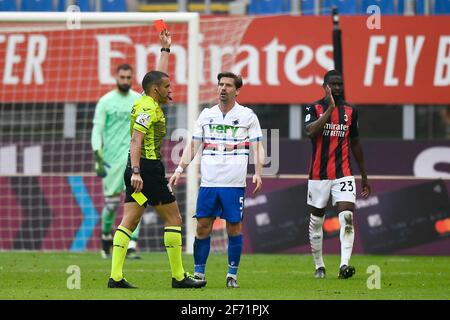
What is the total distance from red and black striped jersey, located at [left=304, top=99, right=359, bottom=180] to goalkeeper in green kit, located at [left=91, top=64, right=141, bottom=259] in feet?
10.8

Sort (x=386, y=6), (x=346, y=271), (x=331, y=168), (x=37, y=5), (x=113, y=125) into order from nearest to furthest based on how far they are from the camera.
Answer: (x=346, y=271) < (x=331, y=168) < (x=113, y=125) < (x=386, y=6) < (x=37, y=5)

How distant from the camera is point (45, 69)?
19219mm

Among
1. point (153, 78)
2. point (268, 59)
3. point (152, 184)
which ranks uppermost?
point (268, 59)

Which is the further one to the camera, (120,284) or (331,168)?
(331,168)

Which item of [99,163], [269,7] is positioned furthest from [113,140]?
[269,7]

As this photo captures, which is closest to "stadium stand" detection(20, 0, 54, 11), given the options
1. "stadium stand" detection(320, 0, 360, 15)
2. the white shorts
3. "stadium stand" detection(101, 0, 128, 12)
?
"stadium stand" detection(101, 0, 128, 12)

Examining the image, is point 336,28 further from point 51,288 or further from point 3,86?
point 51,288

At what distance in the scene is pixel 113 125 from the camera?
50.6 feet

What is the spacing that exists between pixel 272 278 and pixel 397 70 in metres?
8.15

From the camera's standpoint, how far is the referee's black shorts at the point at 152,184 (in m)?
10.6

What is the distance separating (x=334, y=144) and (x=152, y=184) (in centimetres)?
273

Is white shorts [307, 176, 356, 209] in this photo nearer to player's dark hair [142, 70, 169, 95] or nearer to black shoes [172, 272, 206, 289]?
black shoes [172, 272, 206, 289]

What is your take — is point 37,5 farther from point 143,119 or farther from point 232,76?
point 143,119
